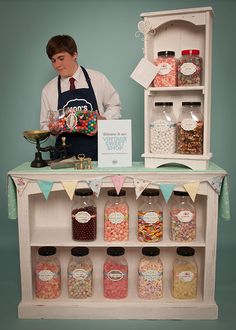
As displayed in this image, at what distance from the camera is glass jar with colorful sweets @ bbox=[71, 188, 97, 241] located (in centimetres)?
239

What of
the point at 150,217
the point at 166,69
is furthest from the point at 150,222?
the point at 166,69

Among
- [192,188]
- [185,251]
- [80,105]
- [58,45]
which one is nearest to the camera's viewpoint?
[192,188]

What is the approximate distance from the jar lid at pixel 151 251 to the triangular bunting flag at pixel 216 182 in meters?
0.44

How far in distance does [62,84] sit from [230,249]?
5.57 ft

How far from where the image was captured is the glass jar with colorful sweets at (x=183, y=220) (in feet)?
7.84

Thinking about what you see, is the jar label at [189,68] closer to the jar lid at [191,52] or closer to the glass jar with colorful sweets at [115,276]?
the jar lid at [191,52]

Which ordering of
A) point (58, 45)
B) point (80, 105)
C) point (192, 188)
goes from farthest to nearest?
point (80, 105) → point (58, 45) → point (192, 188)

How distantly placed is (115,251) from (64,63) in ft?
3.65

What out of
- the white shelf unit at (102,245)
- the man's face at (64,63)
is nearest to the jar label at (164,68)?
the white shelf unit at (102,245)

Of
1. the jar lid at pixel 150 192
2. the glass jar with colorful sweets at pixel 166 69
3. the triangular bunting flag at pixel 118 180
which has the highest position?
the glass jar with colorful sweets at pixel 166 69

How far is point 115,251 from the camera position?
2.42 m

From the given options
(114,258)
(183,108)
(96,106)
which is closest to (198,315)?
(114,258)

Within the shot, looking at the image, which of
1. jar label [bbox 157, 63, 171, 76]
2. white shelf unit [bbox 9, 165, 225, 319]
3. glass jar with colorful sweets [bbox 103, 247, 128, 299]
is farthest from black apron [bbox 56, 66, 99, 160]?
glass jar with colorful sweets [bbox 103, 247, 128, 299]

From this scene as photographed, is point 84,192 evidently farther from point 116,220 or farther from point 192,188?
point 192,188
